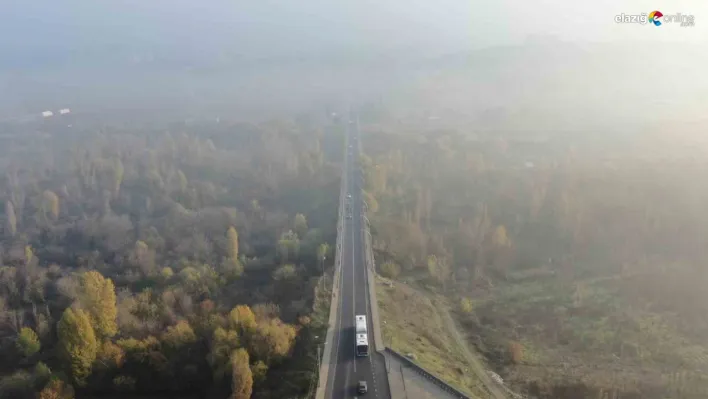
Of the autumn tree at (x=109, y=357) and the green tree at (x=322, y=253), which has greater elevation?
the green tree at (x=322, y=253)

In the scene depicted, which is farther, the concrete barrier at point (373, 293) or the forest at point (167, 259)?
the concrete barrier at point (373, 293)

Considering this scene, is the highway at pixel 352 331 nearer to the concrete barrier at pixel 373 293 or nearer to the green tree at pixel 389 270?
the concrete barrier at pixel 373 293

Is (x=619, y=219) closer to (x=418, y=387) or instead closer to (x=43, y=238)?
(x=418, y=387)

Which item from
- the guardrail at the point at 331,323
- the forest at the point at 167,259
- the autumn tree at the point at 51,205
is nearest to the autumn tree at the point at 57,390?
the forest at the point at 167,259

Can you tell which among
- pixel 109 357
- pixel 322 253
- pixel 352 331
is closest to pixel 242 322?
pixel 352 331

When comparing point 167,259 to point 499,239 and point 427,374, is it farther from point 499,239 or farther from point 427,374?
point 499,239

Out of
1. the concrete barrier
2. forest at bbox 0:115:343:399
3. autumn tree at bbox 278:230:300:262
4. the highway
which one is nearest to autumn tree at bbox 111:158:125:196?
forest at bbox 0:115:343:399
